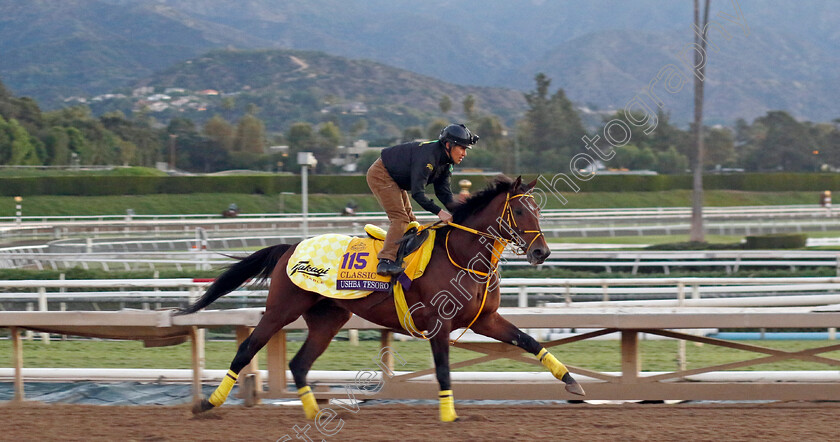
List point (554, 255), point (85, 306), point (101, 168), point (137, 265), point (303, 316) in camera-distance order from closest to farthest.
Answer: point (303, 316) → point (85, 306) → point (554, 255) → point (137, 265) → point (101, 168)

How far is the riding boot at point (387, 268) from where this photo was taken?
479 centimetres

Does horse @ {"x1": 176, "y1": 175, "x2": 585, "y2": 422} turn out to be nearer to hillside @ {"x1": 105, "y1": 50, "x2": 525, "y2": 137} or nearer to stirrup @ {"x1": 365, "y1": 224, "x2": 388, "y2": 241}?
stirrup @ {"x1": 365, "y1": 224, "x2": 388, "y2": 241}

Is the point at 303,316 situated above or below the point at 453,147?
below

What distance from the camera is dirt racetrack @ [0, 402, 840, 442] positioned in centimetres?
435

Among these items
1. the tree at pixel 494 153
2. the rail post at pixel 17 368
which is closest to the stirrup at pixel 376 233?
the rail post at pixel 17 368

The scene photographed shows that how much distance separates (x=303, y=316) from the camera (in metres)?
5.20

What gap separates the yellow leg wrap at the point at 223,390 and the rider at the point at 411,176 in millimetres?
1090

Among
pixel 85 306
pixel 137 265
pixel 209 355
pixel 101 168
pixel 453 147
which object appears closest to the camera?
pixel 453 147

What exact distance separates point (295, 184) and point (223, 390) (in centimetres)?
3670

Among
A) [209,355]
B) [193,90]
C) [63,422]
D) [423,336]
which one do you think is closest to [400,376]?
[423,336]

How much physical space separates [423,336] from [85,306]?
7571 millimetres

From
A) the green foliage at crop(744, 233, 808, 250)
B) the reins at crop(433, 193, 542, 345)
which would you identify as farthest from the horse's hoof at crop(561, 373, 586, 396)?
the green foliage at crop(744, 233, 808, 250)

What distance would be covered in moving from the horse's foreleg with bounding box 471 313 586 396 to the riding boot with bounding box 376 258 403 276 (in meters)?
0.55

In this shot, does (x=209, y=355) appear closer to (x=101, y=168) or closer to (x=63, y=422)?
(x=63, y=422)
